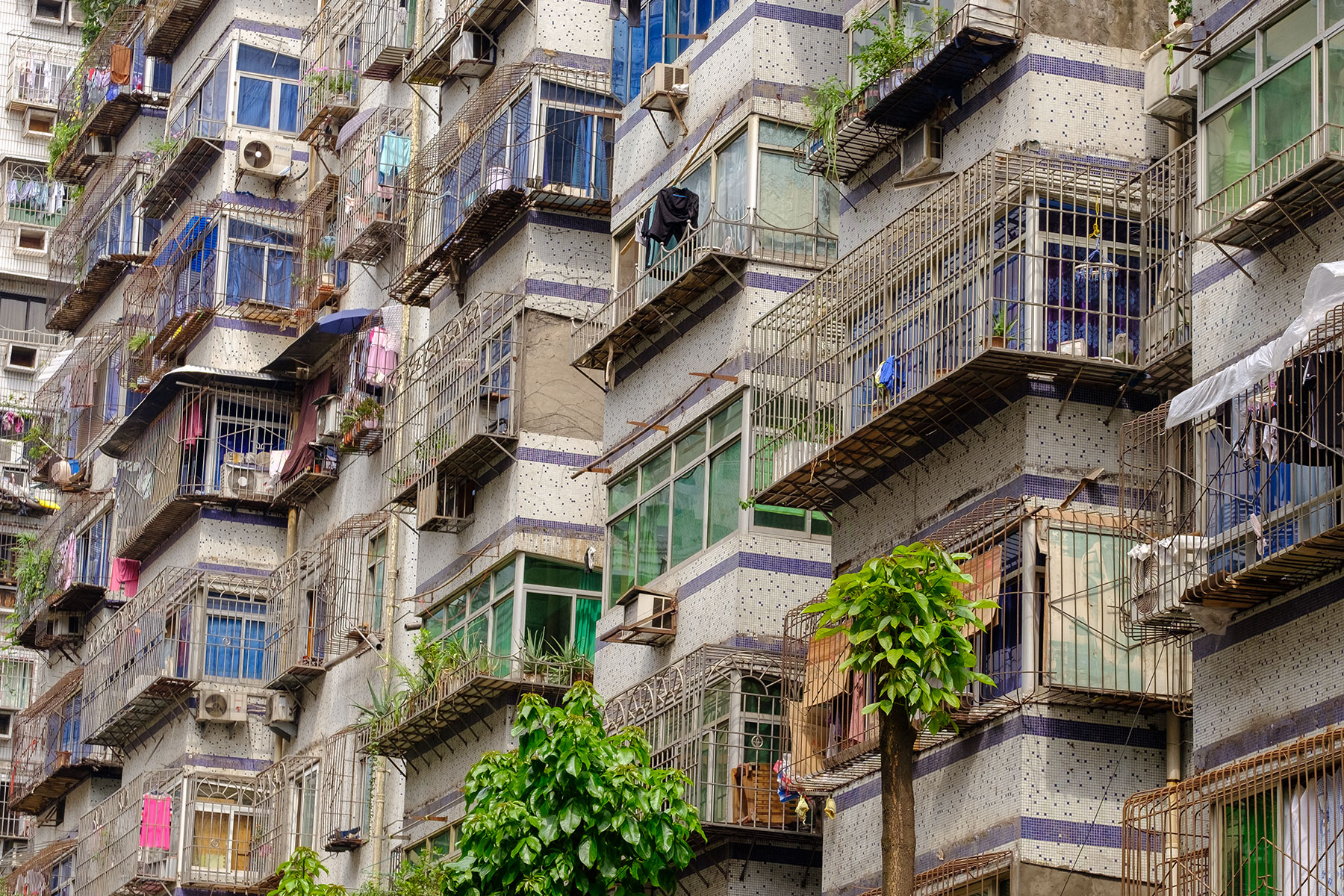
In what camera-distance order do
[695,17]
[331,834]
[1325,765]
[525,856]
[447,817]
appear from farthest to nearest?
[331,834] < [447,817] < [695,17] < [525,856] < [1325,765]

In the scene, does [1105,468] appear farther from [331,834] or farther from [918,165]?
[331,834]

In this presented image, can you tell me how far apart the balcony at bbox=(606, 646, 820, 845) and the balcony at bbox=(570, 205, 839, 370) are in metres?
4.67

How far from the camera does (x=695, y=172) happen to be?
34.1 metres

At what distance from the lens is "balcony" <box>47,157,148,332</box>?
194 feet

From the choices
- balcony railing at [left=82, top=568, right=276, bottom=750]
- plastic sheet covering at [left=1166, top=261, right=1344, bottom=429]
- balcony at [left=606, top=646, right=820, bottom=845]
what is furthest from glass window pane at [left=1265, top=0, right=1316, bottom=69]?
balcony railing at [left=82, top=568, right=276, bottom=750]

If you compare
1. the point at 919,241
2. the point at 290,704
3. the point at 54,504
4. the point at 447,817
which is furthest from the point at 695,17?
the point at 54,504

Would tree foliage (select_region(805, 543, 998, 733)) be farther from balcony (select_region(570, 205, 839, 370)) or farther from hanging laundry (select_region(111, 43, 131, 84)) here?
hanging laundry (select_region(111, 43, 131, 84))

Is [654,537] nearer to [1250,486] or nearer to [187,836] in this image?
[1250,486]

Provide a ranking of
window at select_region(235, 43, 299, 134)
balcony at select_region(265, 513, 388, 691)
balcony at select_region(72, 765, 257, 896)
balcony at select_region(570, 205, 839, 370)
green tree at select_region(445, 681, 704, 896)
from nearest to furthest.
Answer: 1. green tree at select_region(445, 681, 704, 896)
2. balcony at select_region(570, 205, 839, 370)
3. balcony at select_region(265, 513, 388, 691)
4. balcony at select_region(72, 765, 257, 896)
5. window at select_region(235, 43, 299, 134)

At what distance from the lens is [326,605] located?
152 ft

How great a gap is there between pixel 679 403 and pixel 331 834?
44.8 ft

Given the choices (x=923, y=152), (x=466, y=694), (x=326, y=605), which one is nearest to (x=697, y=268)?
(x=923, y=152)

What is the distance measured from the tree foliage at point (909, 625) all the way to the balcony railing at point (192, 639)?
29.1m

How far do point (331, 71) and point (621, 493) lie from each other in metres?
19.4
